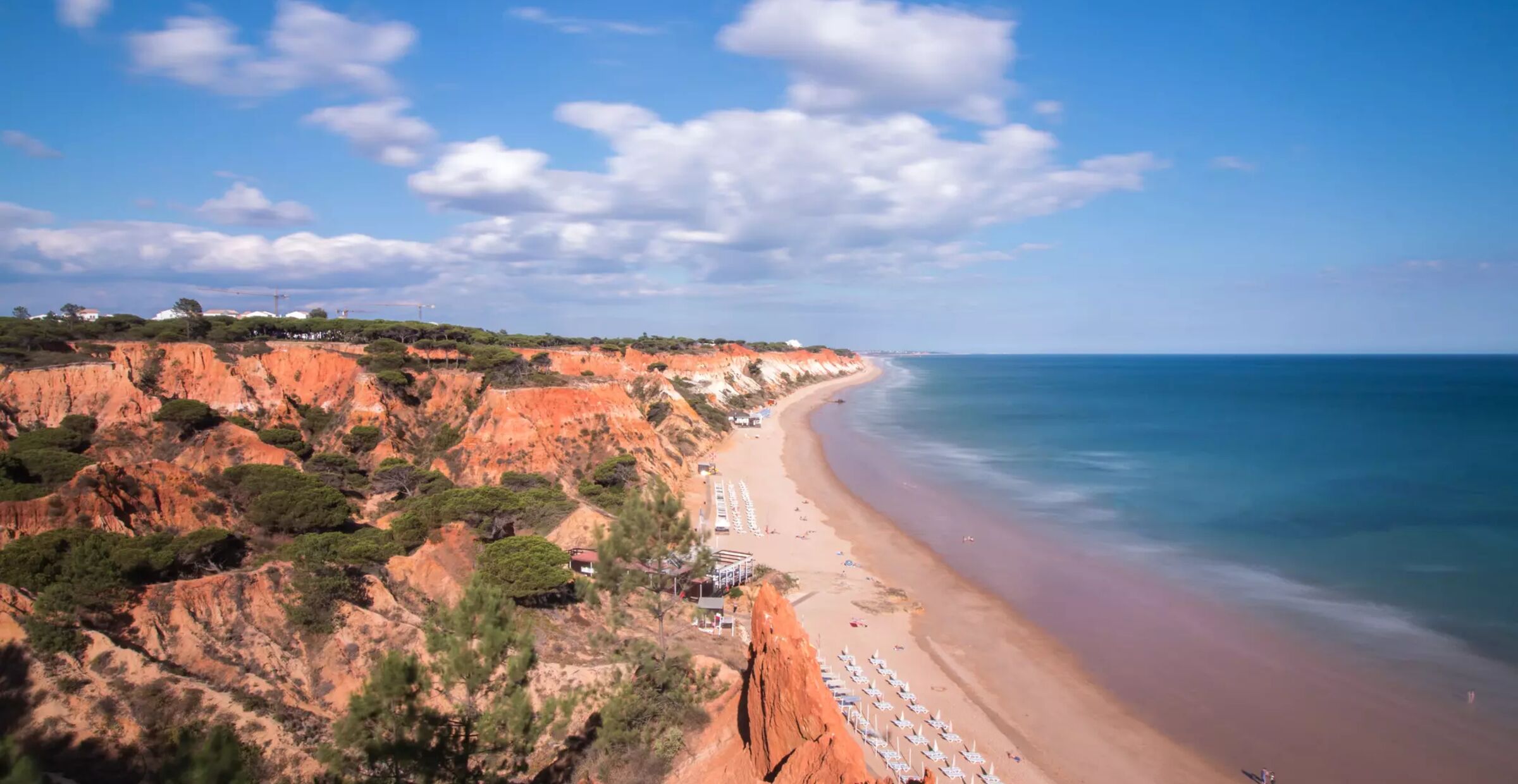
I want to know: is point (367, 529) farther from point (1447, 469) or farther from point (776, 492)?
point (1447, 469)

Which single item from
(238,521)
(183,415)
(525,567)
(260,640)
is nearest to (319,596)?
(260,640)

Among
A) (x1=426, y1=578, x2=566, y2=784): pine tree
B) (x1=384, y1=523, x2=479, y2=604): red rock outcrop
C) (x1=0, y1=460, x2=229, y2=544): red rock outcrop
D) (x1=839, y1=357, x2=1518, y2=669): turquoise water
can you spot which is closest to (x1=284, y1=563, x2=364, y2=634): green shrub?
(x1=384, y1=523, x2=479, y2=604): red rock outcrop

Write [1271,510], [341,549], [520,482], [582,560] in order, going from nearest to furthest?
[341,549], [582,560], [520,482], [1271,510]

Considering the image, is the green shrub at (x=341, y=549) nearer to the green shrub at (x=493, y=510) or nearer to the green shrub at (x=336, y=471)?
the green shrub at (x=493, y=510)

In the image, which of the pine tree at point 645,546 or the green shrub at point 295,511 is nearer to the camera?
the pine tree at point 645,546

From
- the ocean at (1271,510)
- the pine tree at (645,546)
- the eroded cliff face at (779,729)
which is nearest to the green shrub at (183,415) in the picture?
the pine tree at (645,546)

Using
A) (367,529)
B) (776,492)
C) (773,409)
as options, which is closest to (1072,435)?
(773,409)

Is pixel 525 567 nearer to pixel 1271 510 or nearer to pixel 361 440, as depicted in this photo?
pixel 361 440
